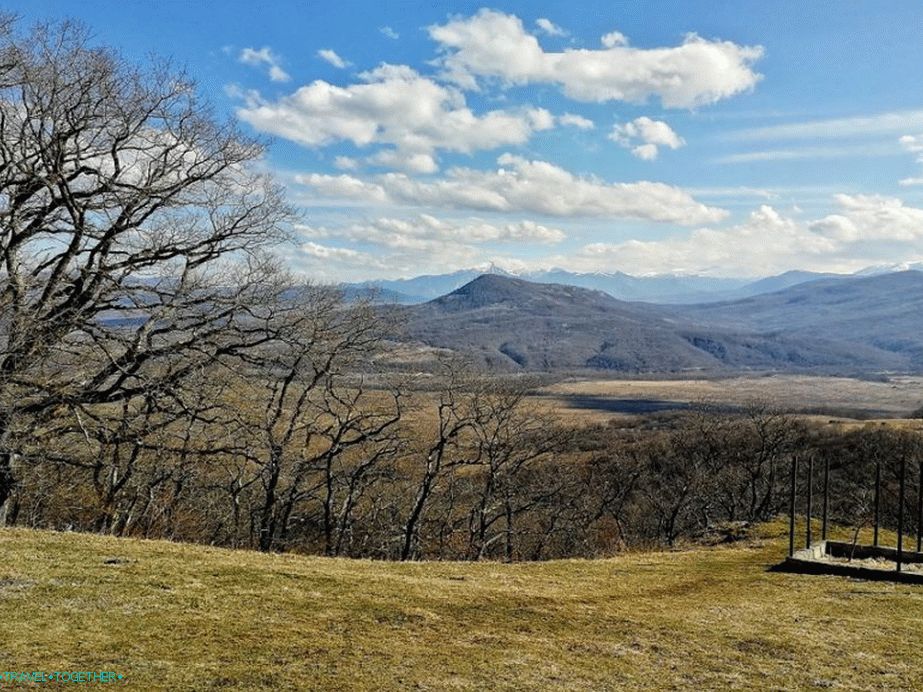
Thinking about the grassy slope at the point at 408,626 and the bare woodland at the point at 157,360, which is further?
the bare woodland at the point at 157,360

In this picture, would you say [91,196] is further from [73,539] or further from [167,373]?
[73,539]

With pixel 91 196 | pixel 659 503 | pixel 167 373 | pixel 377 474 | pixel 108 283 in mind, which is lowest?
pixel 659 503

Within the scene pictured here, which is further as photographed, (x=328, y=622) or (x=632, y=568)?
(x=632, y=568)

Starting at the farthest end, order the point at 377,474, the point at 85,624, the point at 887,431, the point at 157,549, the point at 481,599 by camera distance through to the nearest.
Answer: the point at 887,431 → the point at 377,474 → the point at 157,549 → the point at 481,599 → the point at 85,624

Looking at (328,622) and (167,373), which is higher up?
(167,373)

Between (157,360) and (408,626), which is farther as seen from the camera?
(157,360)

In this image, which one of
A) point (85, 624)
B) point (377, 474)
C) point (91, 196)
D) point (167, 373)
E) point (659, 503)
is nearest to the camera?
point (85, 624)

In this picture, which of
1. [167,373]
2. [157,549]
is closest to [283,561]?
[157,549]

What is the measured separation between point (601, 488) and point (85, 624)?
55.9 metres

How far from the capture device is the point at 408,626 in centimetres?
1085

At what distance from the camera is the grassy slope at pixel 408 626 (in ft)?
28.6

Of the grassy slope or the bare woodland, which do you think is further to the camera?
the bare woodland

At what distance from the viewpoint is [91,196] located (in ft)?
55.3

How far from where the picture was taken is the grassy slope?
8.70 metres
